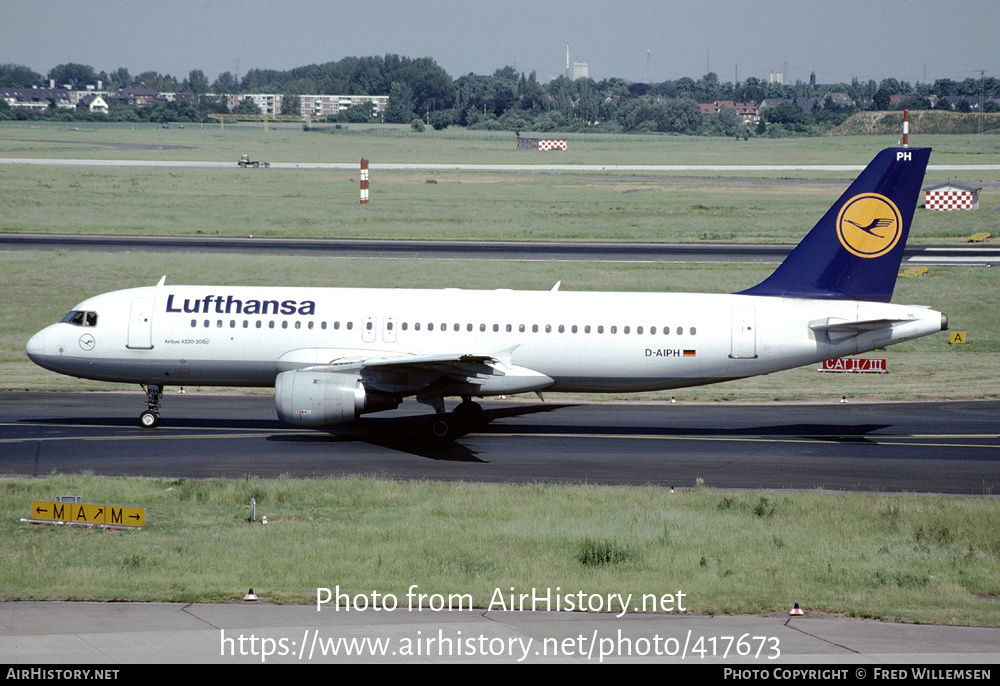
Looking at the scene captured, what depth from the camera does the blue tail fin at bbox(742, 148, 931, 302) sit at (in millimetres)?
30969

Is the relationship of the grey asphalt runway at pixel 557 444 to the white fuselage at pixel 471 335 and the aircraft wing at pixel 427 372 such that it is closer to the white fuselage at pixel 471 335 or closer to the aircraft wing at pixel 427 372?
the aircraft wing at pixel 427 372

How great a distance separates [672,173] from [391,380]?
399 feet

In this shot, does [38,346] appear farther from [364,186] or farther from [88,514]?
[364,186]

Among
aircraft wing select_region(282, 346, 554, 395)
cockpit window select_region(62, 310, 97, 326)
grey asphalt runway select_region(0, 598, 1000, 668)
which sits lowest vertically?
grey asphalt runway select_region(0, 598, 1000, 668)

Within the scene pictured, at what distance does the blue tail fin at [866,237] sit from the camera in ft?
102

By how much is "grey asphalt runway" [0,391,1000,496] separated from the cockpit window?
3.19 metres

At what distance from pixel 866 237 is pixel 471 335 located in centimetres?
1206

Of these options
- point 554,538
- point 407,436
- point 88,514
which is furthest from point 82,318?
point 554,538

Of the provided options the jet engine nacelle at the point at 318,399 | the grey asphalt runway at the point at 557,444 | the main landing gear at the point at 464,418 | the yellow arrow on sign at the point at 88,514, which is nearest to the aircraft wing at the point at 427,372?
the jet engine nacelle at the point at 318,399

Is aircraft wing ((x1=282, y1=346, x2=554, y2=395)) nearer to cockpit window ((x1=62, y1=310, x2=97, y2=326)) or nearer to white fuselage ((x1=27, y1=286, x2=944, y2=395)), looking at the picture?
white fuselage ((x1=27, y1=286, x2=944, y2=395))

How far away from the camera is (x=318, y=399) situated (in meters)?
28.9

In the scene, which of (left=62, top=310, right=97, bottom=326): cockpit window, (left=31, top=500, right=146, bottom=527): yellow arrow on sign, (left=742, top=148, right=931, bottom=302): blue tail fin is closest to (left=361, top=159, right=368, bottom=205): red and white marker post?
(left=62, top=310, right=97, bottom=326): cockpit window
